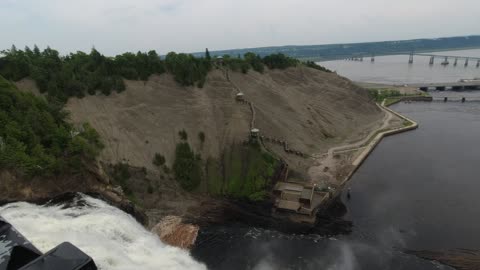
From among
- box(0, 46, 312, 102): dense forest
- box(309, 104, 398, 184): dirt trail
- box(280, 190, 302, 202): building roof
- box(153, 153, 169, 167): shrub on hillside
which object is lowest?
box(309, 104, 398, 184): dirt trail

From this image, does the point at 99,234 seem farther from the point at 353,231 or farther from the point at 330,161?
the point at 330,161

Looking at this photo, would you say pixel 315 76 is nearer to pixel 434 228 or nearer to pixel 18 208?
pixel 434 228

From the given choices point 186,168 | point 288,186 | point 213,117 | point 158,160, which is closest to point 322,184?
point 288,186

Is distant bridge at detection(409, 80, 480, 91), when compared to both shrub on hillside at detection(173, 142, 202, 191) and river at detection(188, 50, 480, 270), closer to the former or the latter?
river at detection(188, 50, 480, 270)

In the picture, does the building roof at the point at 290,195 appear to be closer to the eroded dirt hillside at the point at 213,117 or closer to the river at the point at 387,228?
the river at the point at 387,228

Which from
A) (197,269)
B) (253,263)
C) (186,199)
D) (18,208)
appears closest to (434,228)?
(253,263)

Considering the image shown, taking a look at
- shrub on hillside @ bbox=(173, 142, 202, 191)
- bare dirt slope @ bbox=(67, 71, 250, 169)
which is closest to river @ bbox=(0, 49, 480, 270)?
shrub on hillside @ bbox=(173, 142, 202, 191)

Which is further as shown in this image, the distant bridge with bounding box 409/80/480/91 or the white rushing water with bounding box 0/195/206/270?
the distant bridge with bounding box 409/80/480/91
